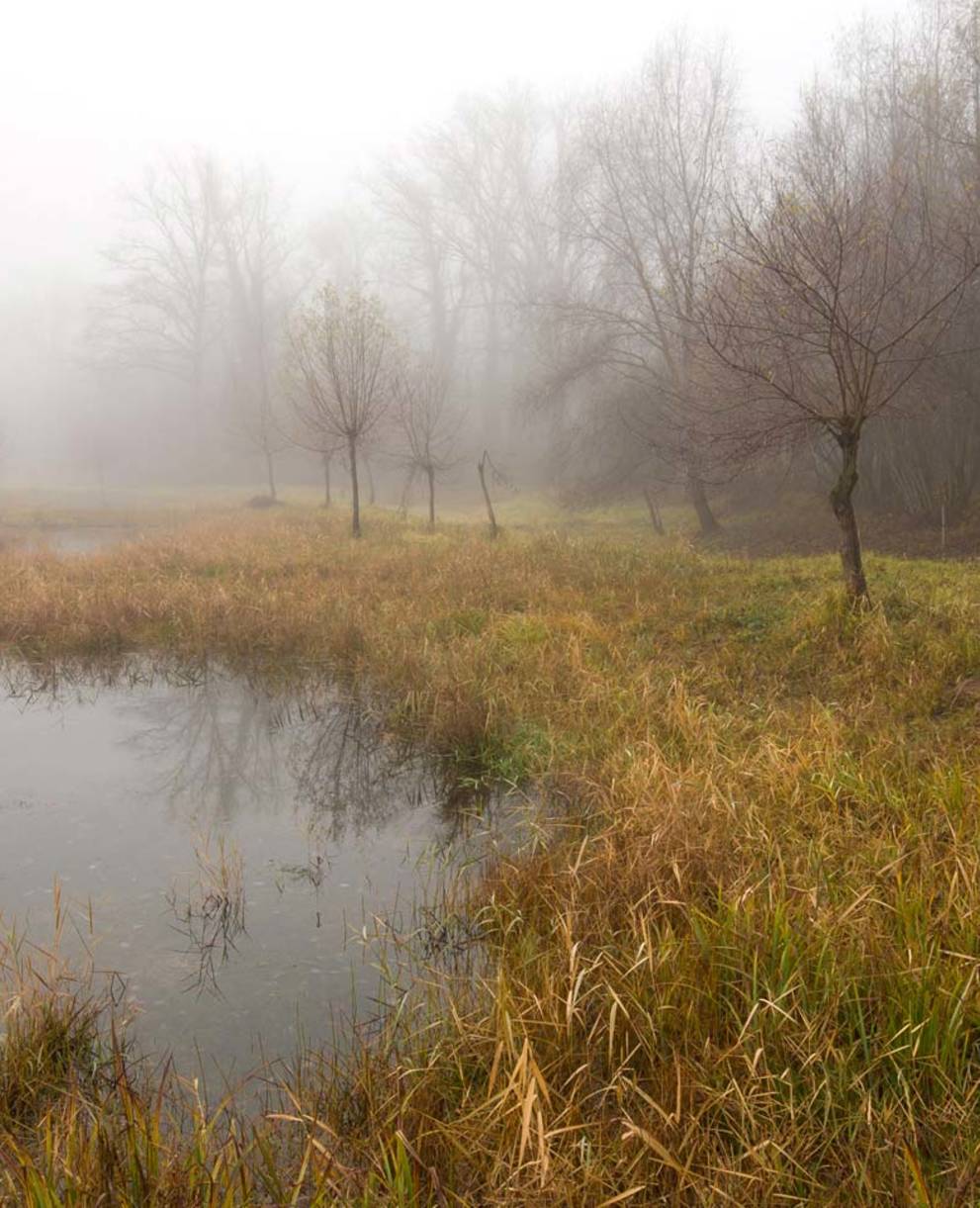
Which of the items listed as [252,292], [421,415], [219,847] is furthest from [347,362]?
[252,292]

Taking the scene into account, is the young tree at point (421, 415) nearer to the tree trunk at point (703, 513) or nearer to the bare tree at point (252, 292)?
the tree trunk at point (703, 513)

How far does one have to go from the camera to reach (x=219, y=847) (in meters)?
5.30

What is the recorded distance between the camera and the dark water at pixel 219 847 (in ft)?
12.3

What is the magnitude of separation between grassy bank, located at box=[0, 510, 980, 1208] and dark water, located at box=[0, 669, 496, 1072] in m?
0.40

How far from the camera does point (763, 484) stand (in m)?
23.7

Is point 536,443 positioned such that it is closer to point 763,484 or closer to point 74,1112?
→ point 763,484

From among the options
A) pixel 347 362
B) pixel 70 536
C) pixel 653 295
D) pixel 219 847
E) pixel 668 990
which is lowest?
pixel 219 847

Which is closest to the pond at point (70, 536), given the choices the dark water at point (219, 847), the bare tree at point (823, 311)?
the dark water at point (219, 847)

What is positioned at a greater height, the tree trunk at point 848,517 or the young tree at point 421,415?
the young tree at point 421,415

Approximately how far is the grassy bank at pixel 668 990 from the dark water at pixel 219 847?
40 cm

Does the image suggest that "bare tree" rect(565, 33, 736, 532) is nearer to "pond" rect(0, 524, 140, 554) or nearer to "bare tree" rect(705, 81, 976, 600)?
"bare tree" rect(705, 81, 976, 600)

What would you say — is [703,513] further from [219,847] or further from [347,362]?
[219,847]

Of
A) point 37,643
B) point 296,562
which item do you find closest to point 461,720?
point 37,643

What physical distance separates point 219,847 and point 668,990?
3324mm
